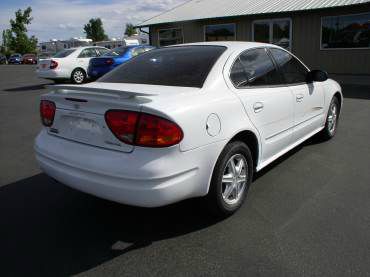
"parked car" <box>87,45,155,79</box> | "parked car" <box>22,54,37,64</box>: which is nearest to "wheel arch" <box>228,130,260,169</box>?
"parked car" <box>87,45,155,79</box>

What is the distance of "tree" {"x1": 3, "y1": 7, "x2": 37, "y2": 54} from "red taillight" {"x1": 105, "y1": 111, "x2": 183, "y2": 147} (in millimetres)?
61193

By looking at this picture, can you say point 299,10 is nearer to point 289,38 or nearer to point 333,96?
point 289,38

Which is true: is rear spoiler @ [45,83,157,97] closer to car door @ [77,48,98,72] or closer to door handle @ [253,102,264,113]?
door handle @ [253,102,264,113]

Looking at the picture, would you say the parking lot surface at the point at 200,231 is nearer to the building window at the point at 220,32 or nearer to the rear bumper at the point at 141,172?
the rear bumper at the point at 141,172

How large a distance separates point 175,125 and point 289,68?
2318 mm

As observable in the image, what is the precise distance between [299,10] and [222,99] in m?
12.5

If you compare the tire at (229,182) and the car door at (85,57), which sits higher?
the car door at (85,57)

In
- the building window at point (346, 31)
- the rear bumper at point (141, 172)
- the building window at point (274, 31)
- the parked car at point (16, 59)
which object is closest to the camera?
the rear bumper at point (141, 172)

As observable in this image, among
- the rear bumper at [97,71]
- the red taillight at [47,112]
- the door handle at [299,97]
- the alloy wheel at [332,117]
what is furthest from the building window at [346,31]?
the red taillight at [47,112]

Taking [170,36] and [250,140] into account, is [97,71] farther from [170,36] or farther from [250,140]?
[250,140]

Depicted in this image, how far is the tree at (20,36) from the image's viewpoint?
186 ft

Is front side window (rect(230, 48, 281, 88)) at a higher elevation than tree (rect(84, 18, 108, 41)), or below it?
below

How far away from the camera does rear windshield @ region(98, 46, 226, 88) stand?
11.4 ft

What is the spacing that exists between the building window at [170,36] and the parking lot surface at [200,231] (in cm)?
1601
